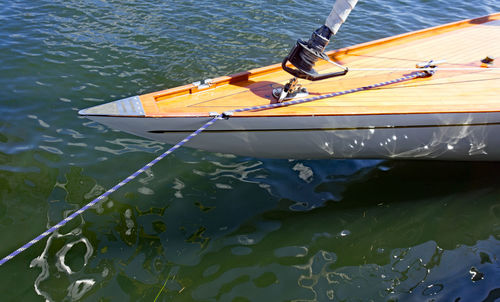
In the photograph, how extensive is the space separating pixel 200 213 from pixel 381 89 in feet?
7.55

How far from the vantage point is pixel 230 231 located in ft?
12.5

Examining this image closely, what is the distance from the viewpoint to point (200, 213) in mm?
4000

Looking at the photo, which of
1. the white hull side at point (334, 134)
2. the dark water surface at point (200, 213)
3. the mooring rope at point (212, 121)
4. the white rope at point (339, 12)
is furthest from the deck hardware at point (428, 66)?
the white rope at point (339, 12)

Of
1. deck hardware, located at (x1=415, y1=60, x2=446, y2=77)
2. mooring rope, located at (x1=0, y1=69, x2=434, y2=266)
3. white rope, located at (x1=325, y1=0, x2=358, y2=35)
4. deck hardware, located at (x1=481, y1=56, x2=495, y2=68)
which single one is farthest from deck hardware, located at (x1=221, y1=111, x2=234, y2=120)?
deck hardware, located at (x1=481, y1=56, x2=495, y2=68)

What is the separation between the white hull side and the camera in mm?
3617

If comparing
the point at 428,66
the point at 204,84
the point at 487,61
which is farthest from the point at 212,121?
the point at 487,61

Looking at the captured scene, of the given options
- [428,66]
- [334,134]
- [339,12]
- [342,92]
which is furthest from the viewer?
[428,66]

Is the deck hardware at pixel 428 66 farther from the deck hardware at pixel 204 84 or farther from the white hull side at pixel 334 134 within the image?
the deck hardware at pixel 204 84

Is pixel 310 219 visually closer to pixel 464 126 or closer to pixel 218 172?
pixel 218 172

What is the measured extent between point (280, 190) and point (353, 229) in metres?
0.88

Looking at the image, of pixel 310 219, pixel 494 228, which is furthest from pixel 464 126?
pixel 310 219

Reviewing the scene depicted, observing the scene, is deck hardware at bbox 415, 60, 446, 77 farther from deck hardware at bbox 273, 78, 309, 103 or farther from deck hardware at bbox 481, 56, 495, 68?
deck hardware at bbox 273, 78, 309, 103

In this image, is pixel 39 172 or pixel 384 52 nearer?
pixel 39 172

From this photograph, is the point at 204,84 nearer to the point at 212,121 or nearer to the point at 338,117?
the point at 212,121
